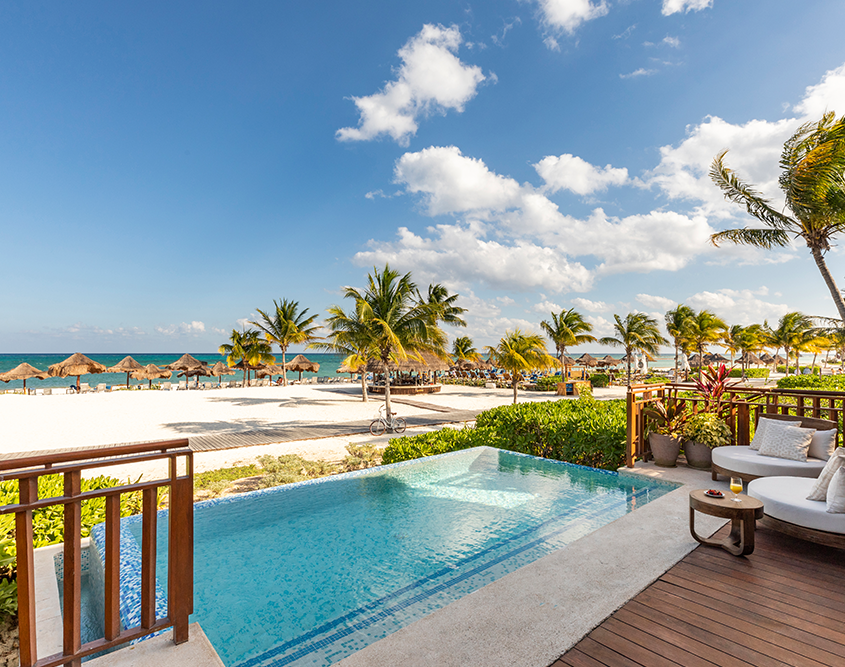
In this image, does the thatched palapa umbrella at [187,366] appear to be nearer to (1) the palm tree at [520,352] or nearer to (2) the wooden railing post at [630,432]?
(1) the palm tree at [520,352]

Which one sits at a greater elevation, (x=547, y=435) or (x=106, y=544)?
(x=106, y=544)

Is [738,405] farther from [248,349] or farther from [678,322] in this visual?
[248,349]

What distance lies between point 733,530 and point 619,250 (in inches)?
682

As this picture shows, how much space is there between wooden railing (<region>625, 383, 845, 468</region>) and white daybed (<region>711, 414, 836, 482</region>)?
0.39 m

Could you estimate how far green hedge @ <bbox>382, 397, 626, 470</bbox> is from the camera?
641 cm

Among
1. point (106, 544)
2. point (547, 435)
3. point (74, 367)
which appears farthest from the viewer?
point (74, 367)

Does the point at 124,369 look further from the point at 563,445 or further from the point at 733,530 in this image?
the point at 733,530

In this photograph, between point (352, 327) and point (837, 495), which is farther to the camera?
point (352, 327)

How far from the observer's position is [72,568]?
5.66 feet

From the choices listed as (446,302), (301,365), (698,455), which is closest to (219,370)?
(301,365)

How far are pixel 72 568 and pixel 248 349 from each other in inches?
1432

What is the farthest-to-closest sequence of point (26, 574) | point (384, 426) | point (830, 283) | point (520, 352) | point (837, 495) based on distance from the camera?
point (520, 352), point (384, 426), point (830, 283), point (837, 495), point (26, 574)

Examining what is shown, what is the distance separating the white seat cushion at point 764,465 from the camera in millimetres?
4285

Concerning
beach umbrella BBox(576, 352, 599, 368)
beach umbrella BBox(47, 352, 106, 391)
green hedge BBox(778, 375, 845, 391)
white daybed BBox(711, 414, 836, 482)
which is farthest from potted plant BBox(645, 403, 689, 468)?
beach umbrella BBox(576, 352, 599, 368)
